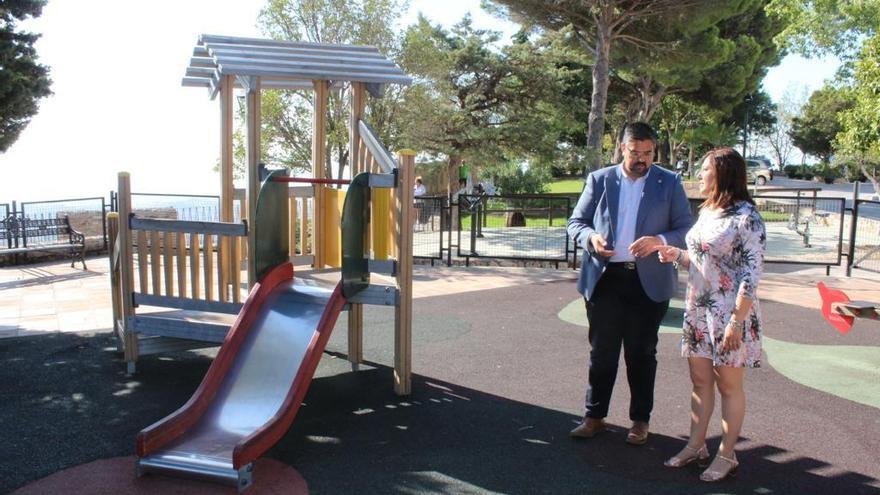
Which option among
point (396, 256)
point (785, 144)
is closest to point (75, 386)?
point (396, 256)

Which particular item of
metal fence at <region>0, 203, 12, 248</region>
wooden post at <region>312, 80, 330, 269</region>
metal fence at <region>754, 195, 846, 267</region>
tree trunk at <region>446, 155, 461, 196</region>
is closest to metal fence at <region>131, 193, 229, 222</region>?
metal fence at <region>0, 203, 12, 248</region>

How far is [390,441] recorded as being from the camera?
423 centimetres

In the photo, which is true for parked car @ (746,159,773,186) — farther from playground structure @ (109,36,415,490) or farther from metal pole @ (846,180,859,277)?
playground structure @ (109,36,415,490)

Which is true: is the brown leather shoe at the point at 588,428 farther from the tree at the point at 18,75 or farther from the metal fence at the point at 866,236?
the metal fence at the point at 866,236

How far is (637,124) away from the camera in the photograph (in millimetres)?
3783

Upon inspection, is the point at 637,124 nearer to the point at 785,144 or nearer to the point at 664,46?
the point at 664,46

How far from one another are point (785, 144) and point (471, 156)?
64.5 metres

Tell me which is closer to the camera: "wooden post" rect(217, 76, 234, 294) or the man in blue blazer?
the man in blue blazer

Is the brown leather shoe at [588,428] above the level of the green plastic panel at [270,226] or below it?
below

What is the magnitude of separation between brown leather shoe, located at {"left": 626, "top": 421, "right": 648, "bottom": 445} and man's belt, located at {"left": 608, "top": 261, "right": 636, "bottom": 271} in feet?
3.27

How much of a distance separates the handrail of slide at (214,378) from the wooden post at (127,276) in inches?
55.0

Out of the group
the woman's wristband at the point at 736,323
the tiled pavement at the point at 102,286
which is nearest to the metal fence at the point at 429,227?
the tiled pavement at the point at 102,286

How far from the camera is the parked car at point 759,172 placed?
45.8m

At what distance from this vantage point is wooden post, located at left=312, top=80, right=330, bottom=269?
6363 millimetres
